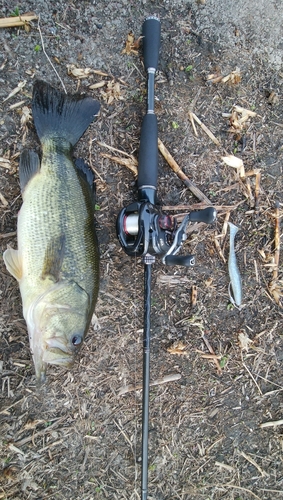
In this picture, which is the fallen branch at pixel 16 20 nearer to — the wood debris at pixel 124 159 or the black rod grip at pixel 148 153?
the wood debris at pixel 124 159

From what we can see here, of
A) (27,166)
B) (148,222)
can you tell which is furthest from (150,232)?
(27,166)

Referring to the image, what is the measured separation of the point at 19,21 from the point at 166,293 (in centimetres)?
225

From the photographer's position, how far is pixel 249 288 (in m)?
3.37

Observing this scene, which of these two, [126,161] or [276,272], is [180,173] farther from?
[276,272]

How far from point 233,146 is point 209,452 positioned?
2.41 m

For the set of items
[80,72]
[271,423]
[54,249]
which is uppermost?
[80,72]

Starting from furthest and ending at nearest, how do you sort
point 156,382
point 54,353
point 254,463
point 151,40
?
point 254,463, point 156,382, point 151,40, point 54,353

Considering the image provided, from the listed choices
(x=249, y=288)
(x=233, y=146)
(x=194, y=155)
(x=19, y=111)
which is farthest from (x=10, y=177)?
(x=249, y=288)

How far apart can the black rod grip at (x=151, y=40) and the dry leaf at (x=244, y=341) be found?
2.14m

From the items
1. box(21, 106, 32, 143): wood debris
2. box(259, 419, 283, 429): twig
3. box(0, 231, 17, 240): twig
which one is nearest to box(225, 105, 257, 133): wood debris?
box(21, 106, 32, 143): wood debris

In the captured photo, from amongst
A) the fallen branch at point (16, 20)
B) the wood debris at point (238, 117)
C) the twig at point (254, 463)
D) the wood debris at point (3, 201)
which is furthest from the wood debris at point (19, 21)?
the twig at point (254, 463)

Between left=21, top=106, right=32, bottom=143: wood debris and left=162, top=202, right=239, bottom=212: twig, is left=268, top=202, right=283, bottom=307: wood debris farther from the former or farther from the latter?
left=21, top=106, right=32, bottom=143: wood debris

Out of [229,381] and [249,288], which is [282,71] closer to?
[249,288]

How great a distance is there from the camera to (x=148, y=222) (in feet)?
8.66
